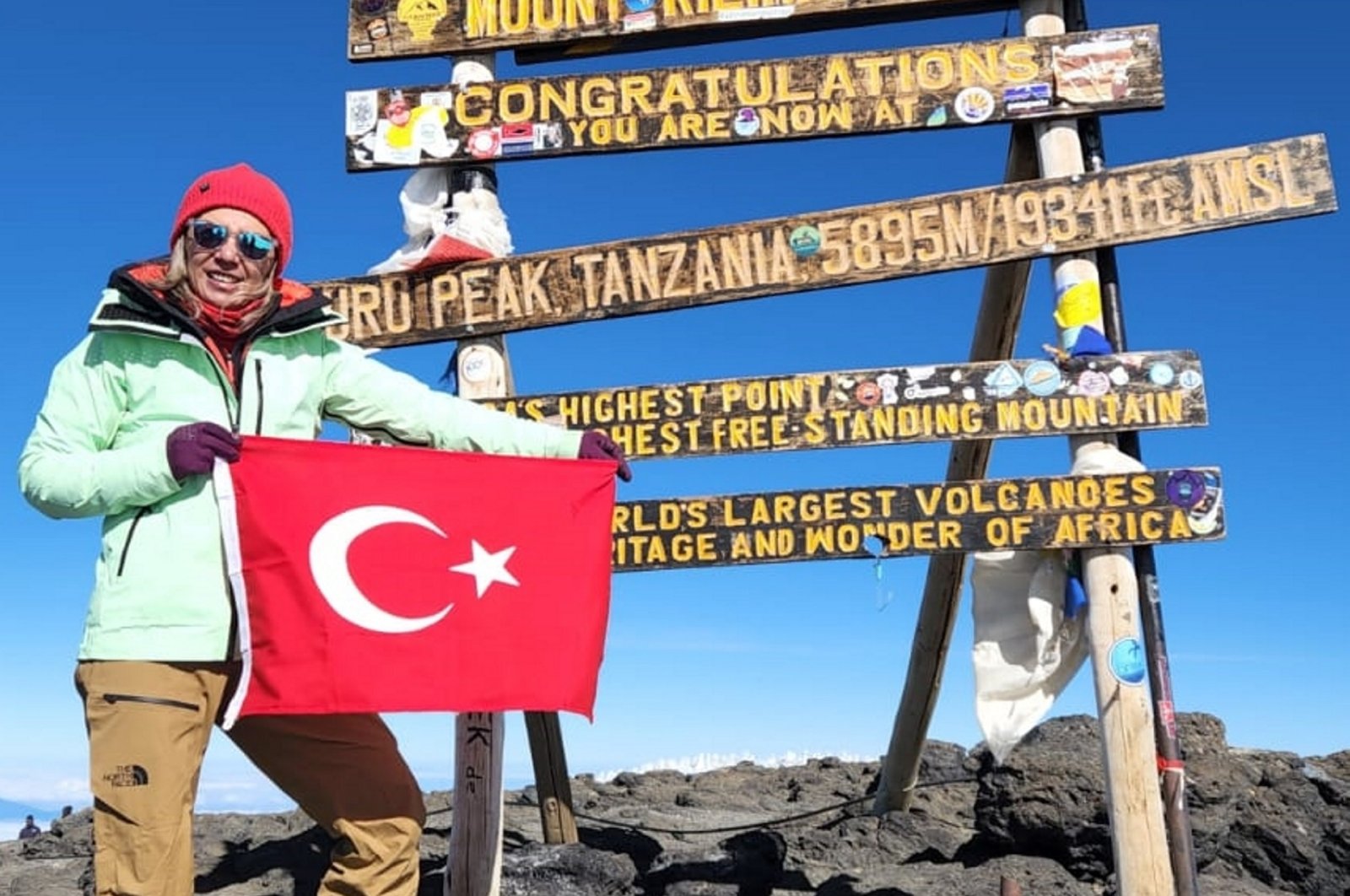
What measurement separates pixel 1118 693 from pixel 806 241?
262 centimetres

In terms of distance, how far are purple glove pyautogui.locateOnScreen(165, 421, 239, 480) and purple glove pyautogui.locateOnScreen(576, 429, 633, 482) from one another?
1.37 meters

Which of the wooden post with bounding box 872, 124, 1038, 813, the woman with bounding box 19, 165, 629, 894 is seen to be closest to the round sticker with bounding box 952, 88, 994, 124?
the wooden post with bounding box 872, 124, 1038, 813

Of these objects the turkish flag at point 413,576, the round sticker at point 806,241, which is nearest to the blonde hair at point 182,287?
the turkish flag at point 413,576

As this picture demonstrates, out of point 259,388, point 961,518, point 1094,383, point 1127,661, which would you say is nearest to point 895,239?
point 1094,383

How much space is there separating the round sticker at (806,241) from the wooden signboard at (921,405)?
62cm

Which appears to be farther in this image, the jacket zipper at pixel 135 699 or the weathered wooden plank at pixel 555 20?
the weathered wooden plank at pixel 555 20

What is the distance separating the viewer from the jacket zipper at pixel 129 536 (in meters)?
3.53

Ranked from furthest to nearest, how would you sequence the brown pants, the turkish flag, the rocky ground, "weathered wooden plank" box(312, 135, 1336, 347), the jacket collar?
the rocky ground < "weathered wooden plank" box(312, 135, 1336, 347) < the turkish flag < the jacket collar < the brown pants

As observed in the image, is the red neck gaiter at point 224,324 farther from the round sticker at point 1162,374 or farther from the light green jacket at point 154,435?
the round sticker at point 1162,374

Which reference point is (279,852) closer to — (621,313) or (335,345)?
(621,313)

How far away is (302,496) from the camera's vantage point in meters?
3.94

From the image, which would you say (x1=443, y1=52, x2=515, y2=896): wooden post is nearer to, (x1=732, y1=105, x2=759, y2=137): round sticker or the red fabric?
the red fabric

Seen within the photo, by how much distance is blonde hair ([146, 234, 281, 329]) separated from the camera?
3805 mm

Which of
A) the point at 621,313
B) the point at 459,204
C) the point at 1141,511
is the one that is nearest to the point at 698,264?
the point at 621,313
